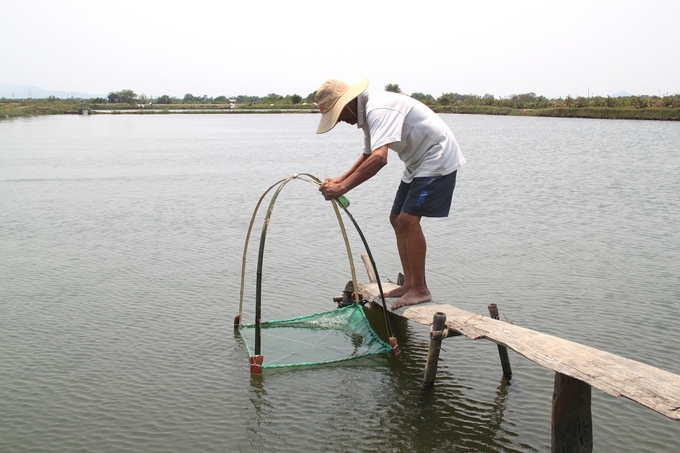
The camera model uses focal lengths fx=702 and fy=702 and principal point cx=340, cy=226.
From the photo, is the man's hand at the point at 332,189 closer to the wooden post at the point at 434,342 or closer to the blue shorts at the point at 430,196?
the blue shorts at the point at 430,196

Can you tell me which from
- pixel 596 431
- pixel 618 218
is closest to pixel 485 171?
pixel 618 218

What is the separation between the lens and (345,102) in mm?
5422

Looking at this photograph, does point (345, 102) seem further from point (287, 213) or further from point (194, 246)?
point (287, 213)

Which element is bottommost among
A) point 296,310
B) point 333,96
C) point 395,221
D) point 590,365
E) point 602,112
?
point 296,310

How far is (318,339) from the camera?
6.74 m

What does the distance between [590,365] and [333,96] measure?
9.20ft

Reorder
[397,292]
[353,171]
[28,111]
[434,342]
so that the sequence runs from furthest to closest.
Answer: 1. [28,111]
2. [397,292]
3. [353,171]
4. [434,342]

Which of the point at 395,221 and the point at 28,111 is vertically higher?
the point at 395,221

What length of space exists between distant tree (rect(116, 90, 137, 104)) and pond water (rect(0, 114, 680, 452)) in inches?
5032

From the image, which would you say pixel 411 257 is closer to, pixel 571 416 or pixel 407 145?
pixel 407 145

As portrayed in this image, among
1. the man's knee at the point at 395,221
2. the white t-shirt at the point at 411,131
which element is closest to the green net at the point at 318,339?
the man's knee at the point at 395,221

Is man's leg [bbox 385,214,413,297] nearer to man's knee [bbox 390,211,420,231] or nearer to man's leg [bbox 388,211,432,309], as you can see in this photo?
man's leg [bbox 388,211,432,309]

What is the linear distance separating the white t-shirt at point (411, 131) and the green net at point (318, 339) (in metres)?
1.76

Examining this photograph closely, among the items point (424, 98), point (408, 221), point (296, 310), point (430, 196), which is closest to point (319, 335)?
point (296, 310)
